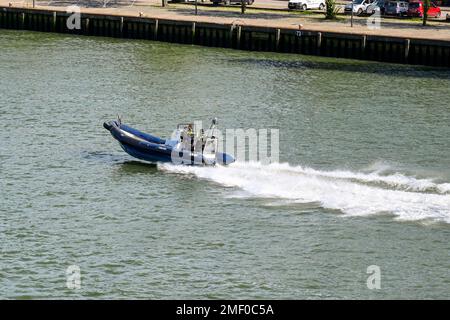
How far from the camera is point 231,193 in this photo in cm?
5206

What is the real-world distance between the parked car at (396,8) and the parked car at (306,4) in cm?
771

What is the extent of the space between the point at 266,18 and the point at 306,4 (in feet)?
32.5

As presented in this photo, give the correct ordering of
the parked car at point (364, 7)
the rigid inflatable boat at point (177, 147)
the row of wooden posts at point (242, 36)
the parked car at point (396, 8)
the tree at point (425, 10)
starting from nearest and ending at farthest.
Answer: the rigid inflatable boat at point (177, 147) < the row of wooden posts at point (242, 36) < the tree at point (425, 10) < the parked car at point (396, 8) < the parked car at point (364, 7)

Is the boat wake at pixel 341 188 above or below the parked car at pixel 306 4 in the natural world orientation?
below

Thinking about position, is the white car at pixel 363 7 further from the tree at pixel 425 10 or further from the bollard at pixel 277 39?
the bollard at pixel 277 39

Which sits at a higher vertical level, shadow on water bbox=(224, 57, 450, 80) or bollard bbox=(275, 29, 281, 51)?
bollard bbox=(275, 29, 281, 51)

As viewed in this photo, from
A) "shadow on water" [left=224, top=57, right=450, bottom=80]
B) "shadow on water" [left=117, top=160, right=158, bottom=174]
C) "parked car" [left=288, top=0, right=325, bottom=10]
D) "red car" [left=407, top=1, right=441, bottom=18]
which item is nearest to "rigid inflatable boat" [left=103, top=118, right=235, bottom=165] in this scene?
"shadow on water" [left=117, top=160, right=158, bottom=174]

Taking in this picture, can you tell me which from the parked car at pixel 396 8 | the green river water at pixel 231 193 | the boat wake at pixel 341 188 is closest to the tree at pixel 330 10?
the parked car at pixel 396 8

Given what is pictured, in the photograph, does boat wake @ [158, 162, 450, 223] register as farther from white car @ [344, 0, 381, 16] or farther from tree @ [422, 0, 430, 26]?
white car @ [344, 0, 381, 16]

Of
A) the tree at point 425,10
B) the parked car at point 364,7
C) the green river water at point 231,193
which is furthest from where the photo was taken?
the parked car at point 364,7

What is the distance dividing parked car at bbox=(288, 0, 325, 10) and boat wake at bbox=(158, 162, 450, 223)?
58.2m

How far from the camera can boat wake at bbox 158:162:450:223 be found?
4894cm

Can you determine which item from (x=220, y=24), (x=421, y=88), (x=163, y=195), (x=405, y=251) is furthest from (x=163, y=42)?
(x=405, y=251)

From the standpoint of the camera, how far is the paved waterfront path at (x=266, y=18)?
95938 mm
